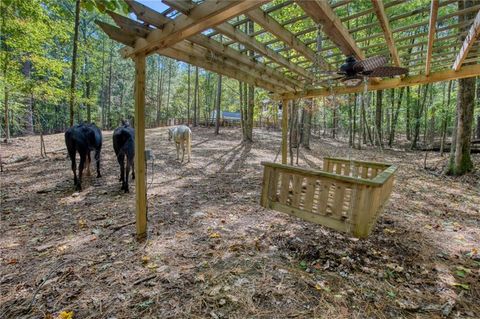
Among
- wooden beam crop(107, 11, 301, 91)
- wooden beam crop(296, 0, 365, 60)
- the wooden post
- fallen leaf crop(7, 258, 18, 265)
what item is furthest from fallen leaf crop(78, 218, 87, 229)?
wooden beam crop(296, 0, 365, 60)

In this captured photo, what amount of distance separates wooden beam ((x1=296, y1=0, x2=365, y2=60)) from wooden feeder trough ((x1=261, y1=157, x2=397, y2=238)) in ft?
5.23

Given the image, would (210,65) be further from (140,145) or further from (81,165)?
(81,165)

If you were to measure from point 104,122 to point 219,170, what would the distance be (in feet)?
78.0

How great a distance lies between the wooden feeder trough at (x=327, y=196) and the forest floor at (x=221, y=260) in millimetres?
441

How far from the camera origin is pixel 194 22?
205 centimetres

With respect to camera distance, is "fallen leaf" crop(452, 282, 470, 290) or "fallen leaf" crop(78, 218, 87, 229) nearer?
"fallen leaf" crop(452, 282, 470, 290)

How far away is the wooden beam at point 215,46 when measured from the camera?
219cm

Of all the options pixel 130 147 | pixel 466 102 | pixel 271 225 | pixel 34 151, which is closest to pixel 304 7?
pixel 271 225

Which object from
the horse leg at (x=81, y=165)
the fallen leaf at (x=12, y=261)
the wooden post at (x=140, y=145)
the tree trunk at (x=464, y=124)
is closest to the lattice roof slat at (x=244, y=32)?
the wooden post at (x=140, y=145)

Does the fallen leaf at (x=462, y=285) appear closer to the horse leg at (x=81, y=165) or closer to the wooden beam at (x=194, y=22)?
the wooden beam at (x=194, y=22)

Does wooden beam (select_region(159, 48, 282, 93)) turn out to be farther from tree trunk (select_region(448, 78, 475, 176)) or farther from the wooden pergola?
tree trunk (select_region(448, 78, 475, 176))

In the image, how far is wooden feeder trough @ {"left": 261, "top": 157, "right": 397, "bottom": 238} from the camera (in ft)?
8.52

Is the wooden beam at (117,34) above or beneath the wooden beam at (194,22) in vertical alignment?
above

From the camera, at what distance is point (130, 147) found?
16.5 ft
